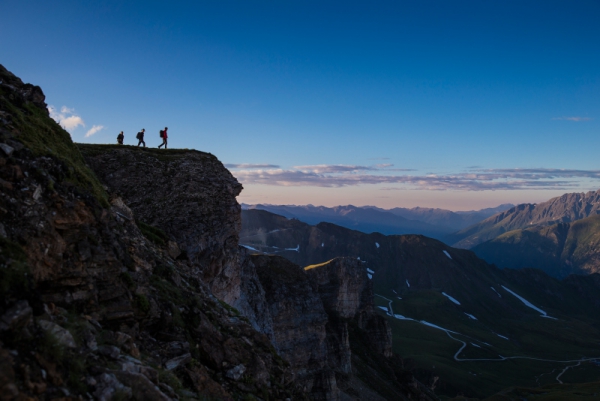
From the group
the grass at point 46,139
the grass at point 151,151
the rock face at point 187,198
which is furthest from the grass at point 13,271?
the grass at point 151,151

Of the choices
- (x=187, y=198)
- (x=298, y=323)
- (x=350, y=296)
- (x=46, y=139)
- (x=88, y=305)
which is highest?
(x=46, y=139)

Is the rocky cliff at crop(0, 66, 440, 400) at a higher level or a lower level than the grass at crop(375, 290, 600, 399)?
higher

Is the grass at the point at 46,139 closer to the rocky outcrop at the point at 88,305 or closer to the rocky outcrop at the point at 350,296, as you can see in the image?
the rocky outcrop at the point at 88,305

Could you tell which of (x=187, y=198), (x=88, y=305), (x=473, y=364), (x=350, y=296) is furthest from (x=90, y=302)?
(x=473, y=364)

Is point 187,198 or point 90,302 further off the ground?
point 187,198

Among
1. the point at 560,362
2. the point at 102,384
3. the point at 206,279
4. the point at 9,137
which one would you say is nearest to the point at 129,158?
the point at 206,279

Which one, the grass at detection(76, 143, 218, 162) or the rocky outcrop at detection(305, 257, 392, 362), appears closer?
the grass at detection(76, 143, 218, 162)

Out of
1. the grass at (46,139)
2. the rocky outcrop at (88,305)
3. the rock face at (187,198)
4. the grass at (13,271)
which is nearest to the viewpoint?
the rocky outcrop at (88,305)

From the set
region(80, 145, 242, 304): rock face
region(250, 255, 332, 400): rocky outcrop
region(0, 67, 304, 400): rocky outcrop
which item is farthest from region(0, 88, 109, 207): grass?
region(250, 255, 332, 400): rocky outcrop

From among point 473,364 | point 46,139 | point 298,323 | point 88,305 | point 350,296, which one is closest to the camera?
point 88,305

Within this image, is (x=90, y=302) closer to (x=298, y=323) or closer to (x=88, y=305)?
(x=88, y=305)

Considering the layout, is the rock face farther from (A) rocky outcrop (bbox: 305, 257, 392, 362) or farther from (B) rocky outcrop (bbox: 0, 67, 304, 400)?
(A) rocky outcrop (bbox: 305, 257, 392, 362)

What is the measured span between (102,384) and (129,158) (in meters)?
27.1

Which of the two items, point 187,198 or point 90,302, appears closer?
point 90,302
